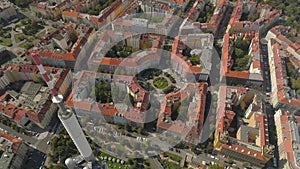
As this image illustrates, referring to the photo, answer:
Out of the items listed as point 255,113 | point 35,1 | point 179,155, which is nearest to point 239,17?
point 255,113

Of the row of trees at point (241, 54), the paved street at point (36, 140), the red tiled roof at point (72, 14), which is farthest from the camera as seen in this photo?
the red tiled roof at point (72, 14)

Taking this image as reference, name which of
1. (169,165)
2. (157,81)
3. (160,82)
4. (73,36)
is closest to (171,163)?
(169,165)

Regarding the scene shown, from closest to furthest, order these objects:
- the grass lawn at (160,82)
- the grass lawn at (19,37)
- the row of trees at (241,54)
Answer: the grass lawn at (160,82)
the row of trees at (241,54)
the grass lawn at (19,37)

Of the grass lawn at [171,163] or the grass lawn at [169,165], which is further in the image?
the grass lawn at [171,163]

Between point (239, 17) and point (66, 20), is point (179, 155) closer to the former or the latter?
point (239, 17)

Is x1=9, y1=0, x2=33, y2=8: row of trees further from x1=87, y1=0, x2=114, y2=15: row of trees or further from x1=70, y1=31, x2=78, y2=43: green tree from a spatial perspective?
x1=70, y1=31, x2=78, y2=43: green tree

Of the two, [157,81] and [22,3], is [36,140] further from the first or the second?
[22,3]

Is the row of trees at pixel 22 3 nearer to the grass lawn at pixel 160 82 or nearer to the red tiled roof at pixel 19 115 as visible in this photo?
the red tiled roof at pixel 19 115

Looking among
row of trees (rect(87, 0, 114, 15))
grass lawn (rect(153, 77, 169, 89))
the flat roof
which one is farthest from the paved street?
row of trees (rect(87, 0, 114, 15))

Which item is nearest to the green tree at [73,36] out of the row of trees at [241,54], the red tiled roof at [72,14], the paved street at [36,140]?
the red tiled roof at [72,14]
